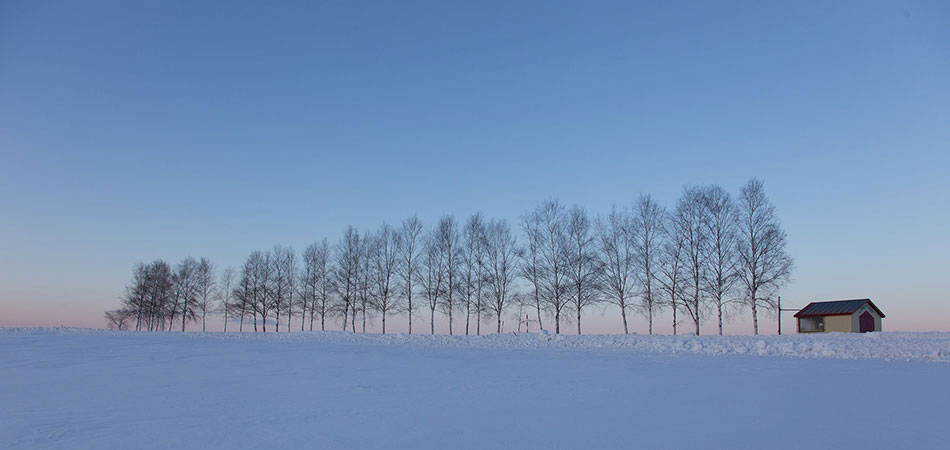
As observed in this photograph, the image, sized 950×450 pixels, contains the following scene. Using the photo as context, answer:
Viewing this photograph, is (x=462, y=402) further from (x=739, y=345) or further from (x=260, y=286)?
(x=260, y=286)

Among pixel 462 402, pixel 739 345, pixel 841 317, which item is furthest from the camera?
pixel 841 317

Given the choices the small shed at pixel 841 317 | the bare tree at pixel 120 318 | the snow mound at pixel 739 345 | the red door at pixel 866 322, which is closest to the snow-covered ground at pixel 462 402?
the snow mound at pixel 739 345

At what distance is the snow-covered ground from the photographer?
5.98 m

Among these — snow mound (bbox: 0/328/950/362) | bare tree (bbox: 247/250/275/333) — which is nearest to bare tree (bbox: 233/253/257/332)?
bare tree (bbox: 247/250/275/333)

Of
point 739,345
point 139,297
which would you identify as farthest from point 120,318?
point 739,345

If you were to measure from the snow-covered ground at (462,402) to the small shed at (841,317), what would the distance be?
2356 centimetres

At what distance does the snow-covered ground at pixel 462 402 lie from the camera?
5.98 m

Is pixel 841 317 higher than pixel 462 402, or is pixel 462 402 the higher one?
pixel 462 402

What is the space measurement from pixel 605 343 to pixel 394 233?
23.3 metres

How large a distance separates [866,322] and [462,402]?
124 feet

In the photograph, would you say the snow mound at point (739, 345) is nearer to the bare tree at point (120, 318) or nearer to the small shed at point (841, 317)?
the small shed at point (841, 317)

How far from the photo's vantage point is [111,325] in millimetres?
59812

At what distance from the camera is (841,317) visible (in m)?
34.2

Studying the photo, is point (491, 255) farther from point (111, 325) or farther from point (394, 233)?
point (111, 325)
